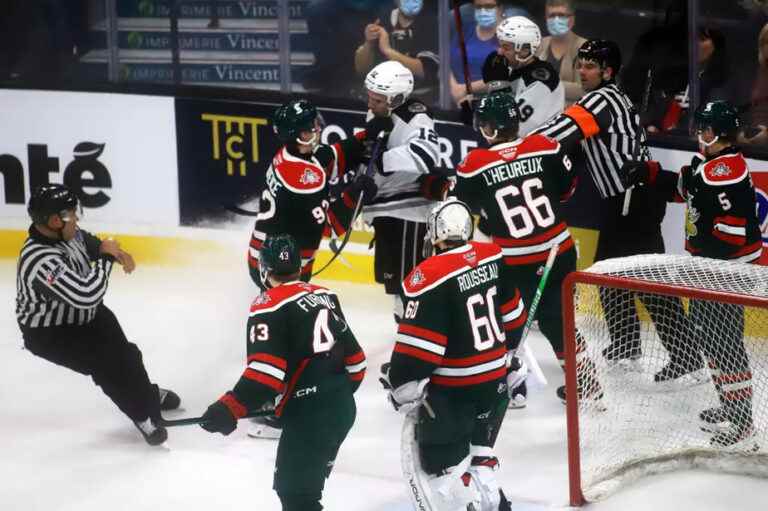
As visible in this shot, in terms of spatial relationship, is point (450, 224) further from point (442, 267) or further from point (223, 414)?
point (223, 414)

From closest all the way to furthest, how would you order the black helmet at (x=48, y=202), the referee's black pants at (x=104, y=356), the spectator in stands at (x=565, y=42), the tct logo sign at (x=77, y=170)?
the black helmet at (x=48, y=202) < the referee's black pants at (x=104, y=356) < the spectator in stands at (x=565, y=42) < the tct logo sign at (x=77, y=170)

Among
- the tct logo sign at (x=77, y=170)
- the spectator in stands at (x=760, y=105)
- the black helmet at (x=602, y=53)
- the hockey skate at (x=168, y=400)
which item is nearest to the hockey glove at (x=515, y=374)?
the black helmet at (x=602, y=53)

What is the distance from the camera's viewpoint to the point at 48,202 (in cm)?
472

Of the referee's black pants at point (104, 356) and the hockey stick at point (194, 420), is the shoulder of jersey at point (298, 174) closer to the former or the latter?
the referee's black pants at point (104, 356)

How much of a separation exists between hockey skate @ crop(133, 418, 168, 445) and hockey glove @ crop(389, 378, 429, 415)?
1371 mm

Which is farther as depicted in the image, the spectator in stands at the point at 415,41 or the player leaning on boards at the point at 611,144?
the spectator in stands at the point at 415,41

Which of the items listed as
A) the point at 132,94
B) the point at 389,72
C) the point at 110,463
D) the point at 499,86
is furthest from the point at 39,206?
the point at 132,94

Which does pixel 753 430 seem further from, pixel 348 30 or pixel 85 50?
pixel 85 50

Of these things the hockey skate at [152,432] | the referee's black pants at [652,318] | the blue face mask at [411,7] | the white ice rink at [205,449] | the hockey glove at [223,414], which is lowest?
the white ice rink at [205,449]

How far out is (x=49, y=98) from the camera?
23.2 ft

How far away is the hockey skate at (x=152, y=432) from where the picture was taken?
5.00m

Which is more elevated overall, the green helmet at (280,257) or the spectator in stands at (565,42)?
the spectator in stands at (565,42)

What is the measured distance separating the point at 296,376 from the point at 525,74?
7.20ft

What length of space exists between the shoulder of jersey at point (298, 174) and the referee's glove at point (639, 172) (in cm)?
113
